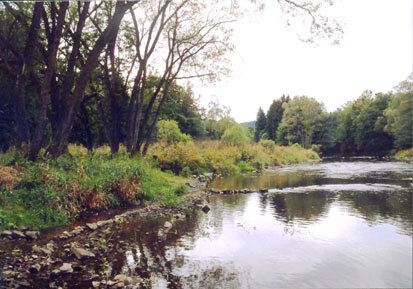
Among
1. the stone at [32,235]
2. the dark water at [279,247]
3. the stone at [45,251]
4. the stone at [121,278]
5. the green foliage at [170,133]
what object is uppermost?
the green foliage at [170,133]

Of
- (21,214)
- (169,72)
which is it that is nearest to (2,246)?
(21,214)

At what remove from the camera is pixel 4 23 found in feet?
61.0

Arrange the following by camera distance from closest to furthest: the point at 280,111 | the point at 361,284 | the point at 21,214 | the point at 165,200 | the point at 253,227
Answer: the point at 361,284, the point at 21,214, the point at 253,227, the point at 165,200, the point at 280,111

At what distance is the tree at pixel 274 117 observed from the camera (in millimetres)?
86938

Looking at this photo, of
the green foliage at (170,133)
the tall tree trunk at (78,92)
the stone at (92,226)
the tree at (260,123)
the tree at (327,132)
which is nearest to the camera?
the stone at (92,226)

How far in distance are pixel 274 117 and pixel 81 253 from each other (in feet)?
277

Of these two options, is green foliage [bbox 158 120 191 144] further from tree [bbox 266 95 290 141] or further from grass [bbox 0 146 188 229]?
tree [bbox 266 95 290 141]

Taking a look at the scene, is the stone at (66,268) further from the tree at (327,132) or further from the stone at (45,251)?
the tree at (327,132)

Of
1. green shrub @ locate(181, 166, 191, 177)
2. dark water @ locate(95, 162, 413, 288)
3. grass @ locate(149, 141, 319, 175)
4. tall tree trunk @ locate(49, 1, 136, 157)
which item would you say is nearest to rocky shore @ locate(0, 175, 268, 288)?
dark water @ locate(95, 162, 413, 288)

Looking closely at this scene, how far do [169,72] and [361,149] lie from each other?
55554 millimetres

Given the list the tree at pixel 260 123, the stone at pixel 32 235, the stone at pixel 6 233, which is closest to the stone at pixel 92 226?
the stone at pixel 32 235

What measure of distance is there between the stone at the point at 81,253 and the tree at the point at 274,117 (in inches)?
3193

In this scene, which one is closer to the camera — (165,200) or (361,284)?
(361,284)

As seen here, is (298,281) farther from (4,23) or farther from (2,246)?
(4,23)
